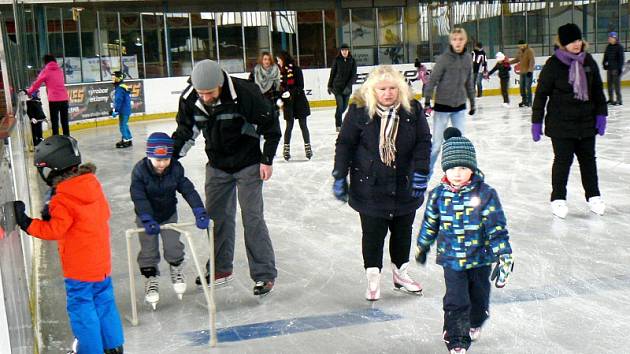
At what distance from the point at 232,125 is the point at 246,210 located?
18.4 inches

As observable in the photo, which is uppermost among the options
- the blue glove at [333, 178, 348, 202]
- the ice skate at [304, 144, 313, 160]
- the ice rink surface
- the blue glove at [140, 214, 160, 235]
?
the blue glove at [333, 178, 348, 202]

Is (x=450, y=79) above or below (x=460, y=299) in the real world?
above

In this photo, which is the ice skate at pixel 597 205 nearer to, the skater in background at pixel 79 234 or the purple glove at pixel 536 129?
the purple glove at pixel 536 129

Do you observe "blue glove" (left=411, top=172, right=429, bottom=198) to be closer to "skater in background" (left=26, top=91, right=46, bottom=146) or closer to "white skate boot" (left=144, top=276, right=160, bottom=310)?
"white skate boot" (left=144, top=276, right=160, bottom=310)

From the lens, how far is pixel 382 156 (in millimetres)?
3836

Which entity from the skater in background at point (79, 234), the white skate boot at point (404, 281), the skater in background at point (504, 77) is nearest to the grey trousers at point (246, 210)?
the white skate boot at point (404, 281)

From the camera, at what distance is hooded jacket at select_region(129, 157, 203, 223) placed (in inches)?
156

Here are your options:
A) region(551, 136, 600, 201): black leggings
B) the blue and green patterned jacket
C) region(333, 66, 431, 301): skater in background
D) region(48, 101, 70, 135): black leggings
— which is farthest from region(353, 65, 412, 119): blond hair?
region(48, 101, 70, 135): black leggings

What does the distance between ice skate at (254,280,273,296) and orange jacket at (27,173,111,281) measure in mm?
1125

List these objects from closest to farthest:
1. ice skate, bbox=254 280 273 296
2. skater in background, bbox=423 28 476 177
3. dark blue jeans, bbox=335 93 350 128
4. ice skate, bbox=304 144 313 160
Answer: ice skate, bbox=254 280 273 296
skater in background, bbox=423 28 476 177
ice skate, bbox=304 144 313 160
dark blue jeans, bbox=335 93 350 128

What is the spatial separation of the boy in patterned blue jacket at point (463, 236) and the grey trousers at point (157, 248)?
1.51 m

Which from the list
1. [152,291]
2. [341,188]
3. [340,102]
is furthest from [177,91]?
[341,188]

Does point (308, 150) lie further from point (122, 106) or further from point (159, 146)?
point (159, 146)

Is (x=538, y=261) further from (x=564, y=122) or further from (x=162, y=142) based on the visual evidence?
(x=162, y=142)
